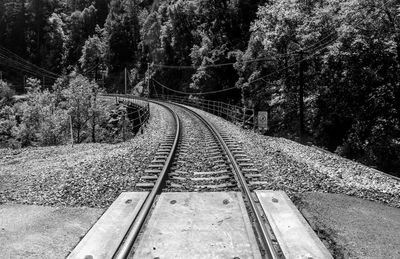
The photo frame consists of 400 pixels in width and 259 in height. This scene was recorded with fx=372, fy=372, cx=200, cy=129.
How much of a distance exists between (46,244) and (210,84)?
146 feet

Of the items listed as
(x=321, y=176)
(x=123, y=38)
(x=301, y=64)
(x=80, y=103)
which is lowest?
(x=321, y=176)

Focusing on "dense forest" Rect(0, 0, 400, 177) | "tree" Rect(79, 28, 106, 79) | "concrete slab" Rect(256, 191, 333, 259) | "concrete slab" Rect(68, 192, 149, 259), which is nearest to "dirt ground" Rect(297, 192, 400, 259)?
"concrete slab" Rect(256, 191, 333, 259)

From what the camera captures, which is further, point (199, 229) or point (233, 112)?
point (233, 112)

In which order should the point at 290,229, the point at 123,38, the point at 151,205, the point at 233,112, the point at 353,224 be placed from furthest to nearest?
the point at 123,38
the point at 233,112
the point at 151,205
the point at 353,224
the point at 290,229

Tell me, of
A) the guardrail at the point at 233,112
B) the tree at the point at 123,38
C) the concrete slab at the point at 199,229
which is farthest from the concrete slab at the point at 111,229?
the tree at the point at 123,38

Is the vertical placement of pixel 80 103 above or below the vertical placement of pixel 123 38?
below

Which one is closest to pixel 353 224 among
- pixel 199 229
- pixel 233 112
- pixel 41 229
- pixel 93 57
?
pixel 199 229

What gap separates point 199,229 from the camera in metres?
5.60

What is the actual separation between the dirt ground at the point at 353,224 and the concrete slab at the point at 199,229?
3.70 ft

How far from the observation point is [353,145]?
2255 centimetres

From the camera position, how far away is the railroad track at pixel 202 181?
5.01m

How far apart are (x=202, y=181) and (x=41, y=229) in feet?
12.1

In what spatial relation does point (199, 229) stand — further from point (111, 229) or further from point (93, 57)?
point (93, 57)

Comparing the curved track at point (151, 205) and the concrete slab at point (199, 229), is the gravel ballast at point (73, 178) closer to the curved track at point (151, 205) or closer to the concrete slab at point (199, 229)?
the curved track at point (151, 205)
